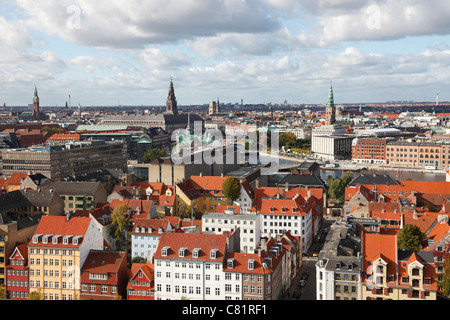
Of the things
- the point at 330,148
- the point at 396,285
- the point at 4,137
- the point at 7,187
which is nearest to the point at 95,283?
the point at 396,285

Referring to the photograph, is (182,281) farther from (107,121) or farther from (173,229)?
(107,121)

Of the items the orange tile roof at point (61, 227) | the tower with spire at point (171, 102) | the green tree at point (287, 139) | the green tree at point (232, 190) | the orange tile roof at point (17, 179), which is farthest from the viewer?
the tower with spire at point (171, 102)

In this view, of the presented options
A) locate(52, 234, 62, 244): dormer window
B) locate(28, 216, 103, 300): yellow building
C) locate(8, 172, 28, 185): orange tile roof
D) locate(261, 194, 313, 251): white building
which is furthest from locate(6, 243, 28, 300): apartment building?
locate(8, 172, 28, 185): orange tile roof

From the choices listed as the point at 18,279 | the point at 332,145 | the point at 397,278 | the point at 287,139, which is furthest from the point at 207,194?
the point at 287,139

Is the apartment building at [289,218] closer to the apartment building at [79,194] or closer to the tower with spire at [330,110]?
the apartment building at [79,194]

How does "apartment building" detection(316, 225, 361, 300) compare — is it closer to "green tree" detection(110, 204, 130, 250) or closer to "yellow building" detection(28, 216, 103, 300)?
"yellow building" detection(28, 216, 103, 300)

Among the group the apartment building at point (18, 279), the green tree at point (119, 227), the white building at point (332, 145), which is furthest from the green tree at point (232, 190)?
the white building at point (332, 145)
